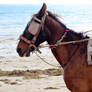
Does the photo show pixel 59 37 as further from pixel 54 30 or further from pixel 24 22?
pixel 24 22

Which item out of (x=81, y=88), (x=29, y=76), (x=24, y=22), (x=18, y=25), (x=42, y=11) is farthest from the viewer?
(x=24, y=22)

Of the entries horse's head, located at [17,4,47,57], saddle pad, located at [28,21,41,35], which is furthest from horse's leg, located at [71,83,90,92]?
saddle pad, located at [28,21,41,35]

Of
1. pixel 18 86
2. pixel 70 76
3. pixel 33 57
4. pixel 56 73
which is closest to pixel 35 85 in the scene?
pixel 18 86

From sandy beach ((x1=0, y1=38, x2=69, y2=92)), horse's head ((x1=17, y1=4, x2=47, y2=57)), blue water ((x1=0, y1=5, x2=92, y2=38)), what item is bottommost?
blue water ((x1=0, y1=5, x2=92, y2=38))

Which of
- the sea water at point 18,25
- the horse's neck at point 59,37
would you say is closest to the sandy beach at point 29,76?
the sea water at point 18,25

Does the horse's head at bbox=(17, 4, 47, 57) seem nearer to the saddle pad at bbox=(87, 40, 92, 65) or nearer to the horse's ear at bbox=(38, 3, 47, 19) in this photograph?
the horse's ear at bbox=(38, 3, 47, 19)

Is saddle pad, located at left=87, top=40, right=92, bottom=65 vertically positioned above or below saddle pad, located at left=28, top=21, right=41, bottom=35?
below

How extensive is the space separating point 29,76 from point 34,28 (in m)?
5.50

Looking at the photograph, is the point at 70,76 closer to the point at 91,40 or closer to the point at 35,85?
the point at 91,40

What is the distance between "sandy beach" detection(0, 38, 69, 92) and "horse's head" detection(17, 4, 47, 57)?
3.67m

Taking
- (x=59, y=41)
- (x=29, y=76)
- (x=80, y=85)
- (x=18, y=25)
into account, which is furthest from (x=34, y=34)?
(x=18, y=25)

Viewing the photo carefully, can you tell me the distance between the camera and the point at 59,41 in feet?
14.5

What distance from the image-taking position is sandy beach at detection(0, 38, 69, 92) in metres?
8.23

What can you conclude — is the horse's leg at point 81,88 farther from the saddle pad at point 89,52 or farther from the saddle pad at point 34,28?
the saddle pad at point 34,28
